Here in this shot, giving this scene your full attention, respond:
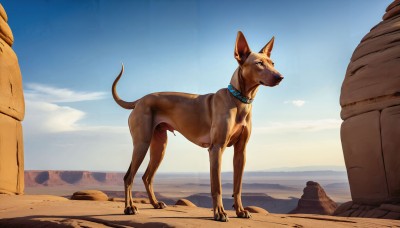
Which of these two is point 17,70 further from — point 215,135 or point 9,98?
point 215,135

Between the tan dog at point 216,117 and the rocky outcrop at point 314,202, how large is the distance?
109 feet

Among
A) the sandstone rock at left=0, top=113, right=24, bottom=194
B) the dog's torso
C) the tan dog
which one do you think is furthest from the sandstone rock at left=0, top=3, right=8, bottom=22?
the dog's torso

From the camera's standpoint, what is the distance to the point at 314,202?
37.3 m

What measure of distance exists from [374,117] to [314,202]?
28430mm

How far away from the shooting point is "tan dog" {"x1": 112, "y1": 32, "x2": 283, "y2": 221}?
16.8 feet

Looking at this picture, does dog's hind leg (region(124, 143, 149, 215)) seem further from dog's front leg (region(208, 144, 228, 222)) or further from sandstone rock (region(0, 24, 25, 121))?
sandstone rock (region(0, 24, 25, 121))

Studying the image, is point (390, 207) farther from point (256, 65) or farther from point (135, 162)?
point (135, 162)

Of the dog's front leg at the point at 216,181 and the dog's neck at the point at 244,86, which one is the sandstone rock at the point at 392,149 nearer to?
the dog's neck at the point at 244,86

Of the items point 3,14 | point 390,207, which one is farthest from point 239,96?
point 3,14

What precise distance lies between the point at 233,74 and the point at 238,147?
1.07 meters

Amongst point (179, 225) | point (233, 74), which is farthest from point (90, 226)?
point (233, 74)

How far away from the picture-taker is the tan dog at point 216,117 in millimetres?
5133

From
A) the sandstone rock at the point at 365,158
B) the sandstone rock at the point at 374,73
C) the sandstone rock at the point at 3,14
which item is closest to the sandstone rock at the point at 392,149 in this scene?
the sandstone rock at the point at 365,158

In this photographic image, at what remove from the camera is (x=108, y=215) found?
527 cm
